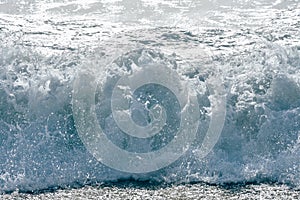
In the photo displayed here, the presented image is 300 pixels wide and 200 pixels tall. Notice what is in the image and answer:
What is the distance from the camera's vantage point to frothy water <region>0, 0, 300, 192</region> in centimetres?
777

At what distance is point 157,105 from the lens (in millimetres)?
8688

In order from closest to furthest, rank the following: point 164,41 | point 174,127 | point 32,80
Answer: point 174,127, point 32,80, point 164,41

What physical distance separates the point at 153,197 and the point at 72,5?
7.04 metres

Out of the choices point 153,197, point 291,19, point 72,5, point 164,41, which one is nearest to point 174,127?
point 153,197

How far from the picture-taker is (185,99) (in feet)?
28.7

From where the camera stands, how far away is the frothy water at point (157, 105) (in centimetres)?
777

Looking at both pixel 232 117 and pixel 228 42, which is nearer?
pixel 232 117

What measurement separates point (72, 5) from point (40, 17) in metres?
0.91

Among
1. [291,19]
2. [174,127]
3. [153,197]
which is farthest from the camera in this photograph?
[291,19]

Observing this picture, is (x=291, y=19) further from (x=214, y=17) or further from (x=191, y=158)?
(x=191, y=158)

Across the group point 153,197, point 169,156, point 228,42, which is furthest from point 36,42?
point 153,197

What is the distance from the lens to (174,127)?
8.44 m

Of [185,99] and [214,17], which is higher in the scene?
[214,17]

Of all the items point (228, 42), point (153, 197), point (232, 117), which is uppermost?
point (228, 42)
